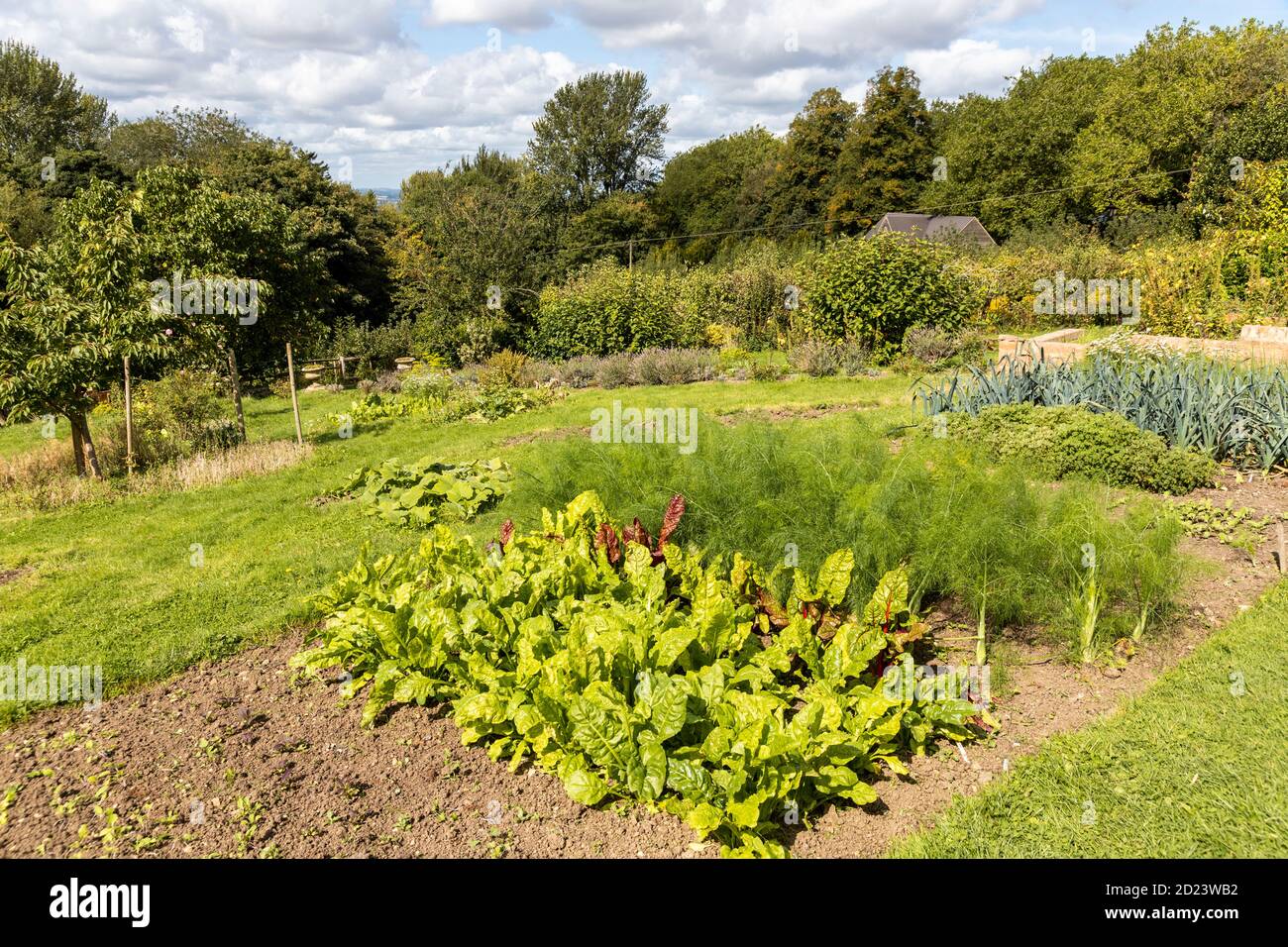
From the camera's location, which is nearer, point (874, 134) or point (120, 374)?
point (120, 374)

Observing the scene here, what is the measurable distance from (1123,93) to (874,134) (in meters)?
10.8

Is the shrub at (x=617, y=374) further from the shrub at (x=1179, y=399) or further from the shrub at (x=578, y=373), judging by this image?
the shrub at (x=1179, y=399)

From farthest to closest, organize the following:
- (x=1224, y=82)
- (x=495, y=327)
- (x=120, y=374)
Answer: (x=1224, y=82), (x=495, y=327), (x=120, y=374)

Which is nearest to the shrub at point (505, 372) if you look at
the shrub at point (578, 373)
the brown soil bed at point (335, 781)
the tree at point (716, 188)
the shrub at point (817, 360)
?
the shrub at point (578, 373)

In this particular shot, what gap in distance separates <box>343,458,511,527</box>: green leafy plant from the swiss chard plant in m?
2.24

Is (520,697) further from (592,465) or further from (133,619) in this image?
(133,619)

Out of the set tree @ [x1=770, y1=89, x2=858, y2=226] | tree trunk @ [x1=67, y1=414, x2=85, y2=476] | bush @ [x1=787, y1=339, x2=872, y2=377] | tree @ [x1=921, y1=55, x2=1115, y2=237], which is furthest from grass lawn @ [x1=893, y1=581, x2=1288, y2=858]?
tree @ [x1=770, y1=89, x2=858, y2=226]

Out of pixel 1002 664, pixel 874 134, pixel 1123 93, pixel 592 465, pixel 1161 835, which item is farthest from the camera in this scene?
pixel 874 134

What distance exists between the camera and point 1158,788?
10.3 feet

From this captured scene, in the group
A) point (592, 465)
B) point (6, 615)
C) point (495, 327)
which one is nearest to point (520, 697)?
point (592, 465)

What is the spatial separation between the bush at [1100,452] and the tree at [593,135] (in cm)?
4548

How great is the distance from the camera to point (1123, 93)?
118 ft

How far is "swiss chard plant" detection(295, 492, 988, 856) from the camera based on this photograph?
3064 mm
